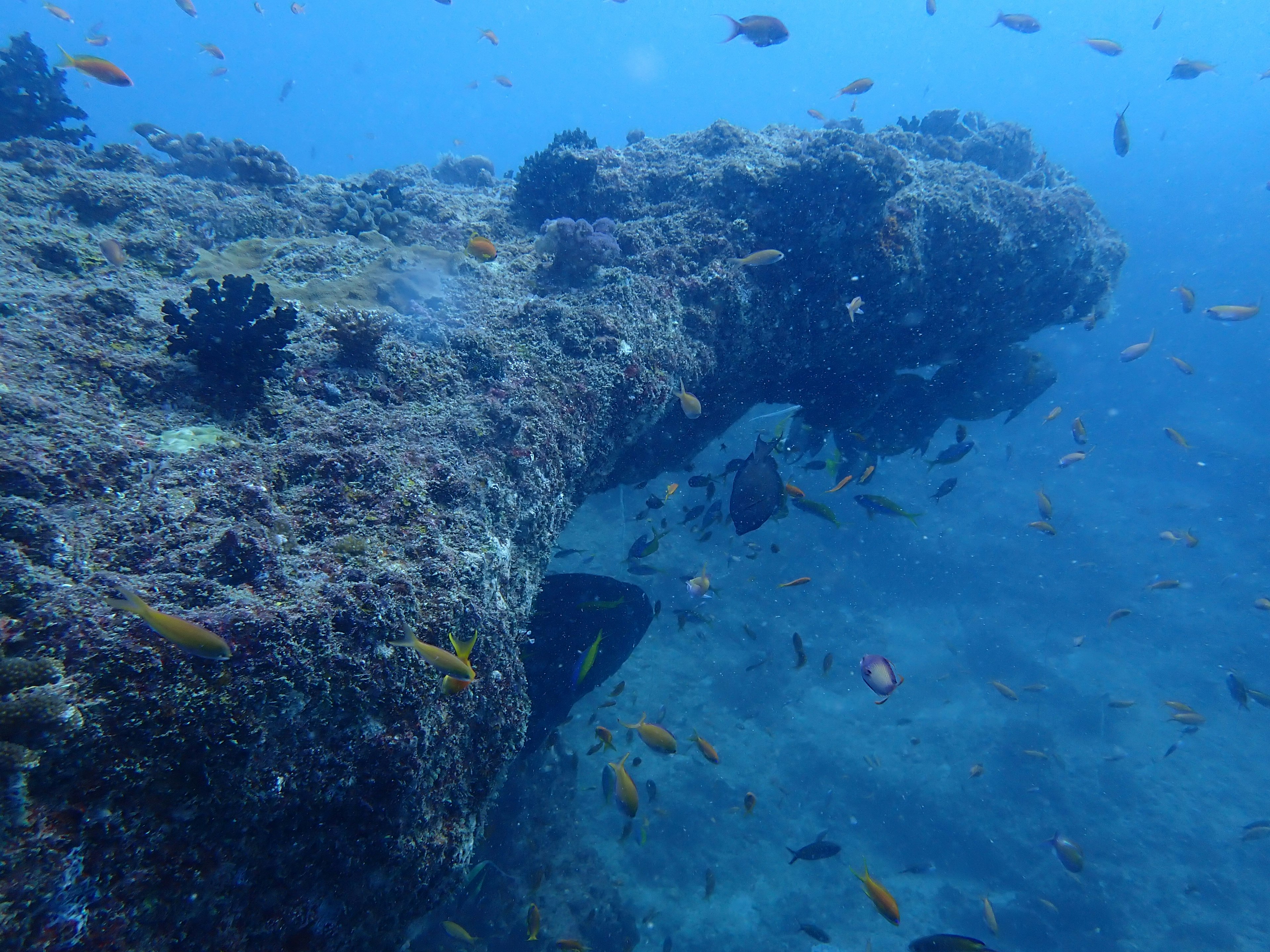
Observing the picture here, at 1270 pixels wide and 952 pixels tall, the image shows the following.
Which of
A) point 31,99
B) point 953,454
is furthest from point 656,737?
point 31,99

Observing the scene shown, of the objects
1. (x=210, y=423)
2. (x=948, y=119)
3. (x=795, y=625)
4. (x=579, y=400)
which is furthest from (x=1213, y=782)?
(x=210, y=423)

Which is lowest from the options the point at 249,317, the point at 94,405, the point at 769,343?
the point at 769,343

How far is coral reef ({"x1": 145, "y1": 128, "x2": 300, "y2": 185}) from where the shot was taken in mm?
8000

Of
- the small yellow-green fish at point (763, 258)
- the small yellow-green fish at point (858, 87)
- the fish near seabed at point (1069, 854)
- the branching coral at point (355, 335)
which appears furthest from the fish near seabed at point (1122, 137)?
the branching coral at point (355, 335)

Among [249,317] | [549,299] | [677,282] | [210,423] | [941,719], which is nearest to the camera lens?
[210,423]

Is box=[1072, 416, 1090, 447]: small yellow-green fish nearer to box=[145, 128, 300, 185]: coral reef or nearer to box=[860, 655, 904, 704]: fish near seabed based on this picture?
box=[860, 655, 904, 704]: fish near seabed

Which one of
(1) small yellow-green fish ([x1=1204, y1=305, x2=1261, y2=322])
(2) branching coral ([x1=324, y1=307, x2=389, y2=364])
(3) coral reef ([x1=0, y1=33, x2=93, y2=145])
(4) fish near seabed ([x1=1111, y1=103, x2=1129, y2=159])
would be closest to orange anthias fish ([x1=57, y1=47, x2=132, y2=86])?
(3) coral reef ([x1=0, y1=33, x2=93, y2=145])

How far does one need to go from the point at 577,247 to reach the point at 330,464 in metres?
4.00

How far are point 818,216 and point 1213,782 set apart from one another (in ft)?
58.2

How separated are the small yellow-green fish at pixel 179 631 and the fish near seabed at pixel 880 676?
15.4 ft

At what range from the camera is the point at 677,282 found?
626 centimetres

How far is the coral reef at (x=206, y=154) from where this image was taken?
8.00 m

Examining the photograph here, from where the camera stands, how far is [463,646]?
9.52 feet

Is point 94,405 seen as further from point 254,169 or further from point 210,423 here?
point 254,169
